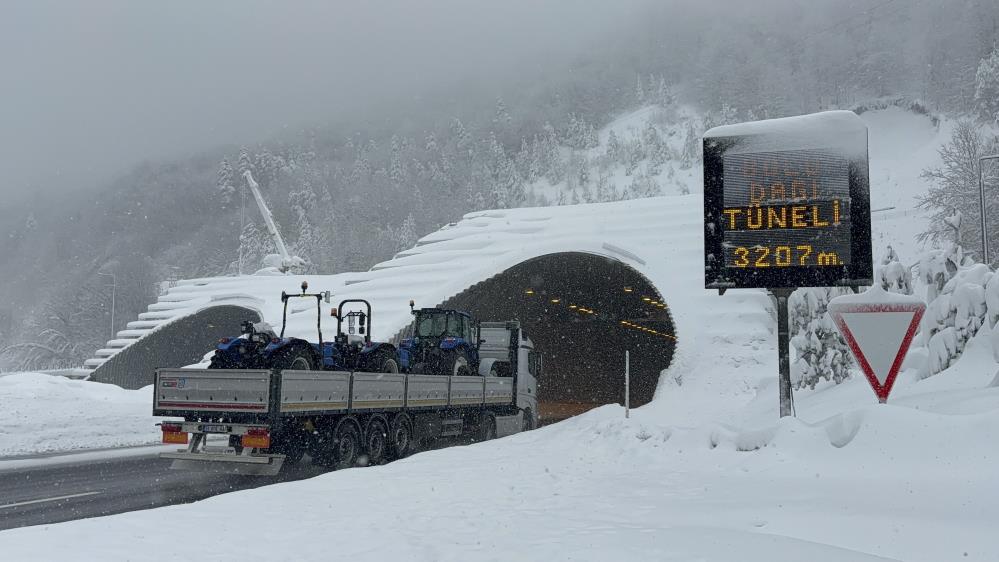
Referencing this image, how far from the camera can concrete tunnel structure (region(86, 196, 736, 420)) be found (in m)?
37.4

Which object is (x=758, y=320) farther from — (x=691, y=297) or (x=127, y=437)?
(x=127, y=437)

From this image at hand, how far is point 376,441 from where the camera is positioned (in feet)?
49.9

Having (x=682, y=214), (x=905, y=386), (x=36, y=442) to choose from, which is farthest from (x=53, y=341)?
(x=905, y=386)

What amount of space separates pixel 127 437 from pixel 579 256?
2252 centimetres

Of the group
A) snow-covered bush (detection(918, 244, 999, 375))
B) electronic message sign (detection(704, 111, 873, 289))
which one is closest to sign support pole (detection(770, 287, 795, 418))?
electronic message sign (detection(704, 111, 873, 289))

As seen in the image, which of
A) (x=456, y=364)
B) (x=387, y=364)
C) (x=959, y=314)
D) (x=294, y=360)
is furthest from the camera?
(x=456, y=364)

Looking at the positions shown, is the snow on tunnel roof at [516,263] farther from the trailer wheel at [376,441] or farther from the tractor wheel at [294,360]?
the tractor wheel at [294,360]

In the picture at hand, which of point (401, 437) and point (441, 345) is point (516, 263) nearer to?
point (441, 345)

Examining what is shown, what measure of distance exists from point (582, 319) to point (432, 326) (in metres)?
29.9

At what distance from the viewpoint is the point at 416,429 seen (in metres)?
16.8

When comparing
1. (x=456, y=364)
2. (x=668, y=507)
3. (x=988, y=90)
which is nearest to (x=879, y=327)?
(x=668, y=507)

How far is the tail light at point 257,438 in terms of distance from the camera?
480 inches

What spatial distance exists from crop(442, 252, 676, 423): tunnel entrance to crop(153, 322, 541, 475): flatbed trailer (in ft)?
69.1

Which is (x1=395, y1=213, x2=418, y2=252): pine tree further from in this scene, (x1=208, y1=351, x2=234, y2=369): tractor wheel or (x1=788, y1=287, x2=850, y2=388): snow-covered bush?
(x1=208, y1=351, x2=234, y2=369): tractor wheel
